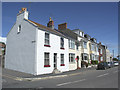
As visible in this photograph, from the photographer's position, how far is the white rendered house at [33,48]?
15.2 m

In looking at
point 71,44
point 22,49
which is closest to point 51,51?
point 22,49

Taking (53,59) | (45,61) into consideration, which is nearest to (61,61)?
(53,59)

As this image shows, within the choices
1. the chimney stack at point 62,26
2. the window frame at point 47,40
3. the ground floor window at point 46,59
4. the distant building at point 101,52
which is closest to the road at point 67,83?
the ground floor window at point 46,59

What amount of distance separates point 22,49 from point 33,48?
8.26 ft

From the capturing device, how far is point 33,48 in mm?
15211

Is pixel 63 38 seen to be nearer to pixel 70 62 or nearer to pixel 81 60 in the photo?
pixel 70 62

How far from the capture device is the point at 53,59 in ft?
58.1

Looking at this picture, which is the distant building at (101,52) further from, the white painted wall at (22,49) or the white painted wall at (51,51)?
the white painted wall at (22,49)

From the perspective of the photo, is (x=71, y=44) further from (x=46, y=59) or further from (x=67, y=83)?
(x=67, y=83)

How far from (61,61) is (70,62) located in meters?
3.51

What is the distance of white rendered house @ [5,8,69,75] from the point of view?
49.9ft

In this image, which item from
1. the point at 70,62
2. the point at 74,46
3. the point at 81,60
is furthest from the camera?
the point at 81,60

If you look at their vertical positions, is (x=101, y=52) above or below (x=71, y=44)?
below

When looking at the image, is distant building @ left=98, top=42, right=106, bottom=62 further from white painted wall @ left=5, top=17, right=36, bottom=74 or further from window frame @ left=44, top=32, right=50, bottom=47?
white painted wall @ left=5, top=17, right=36, bottom=74
